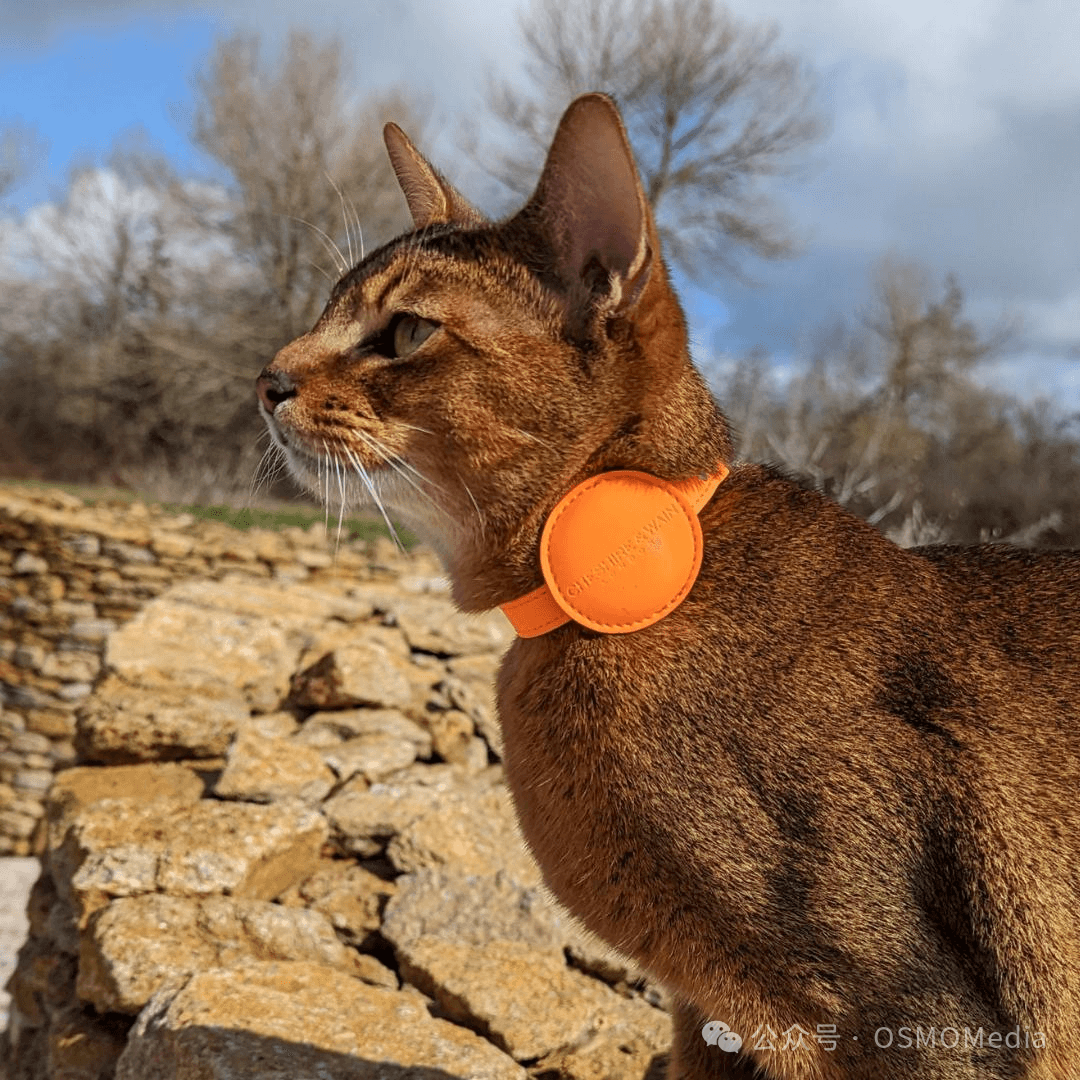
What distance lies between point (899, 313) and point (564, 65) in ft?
24.8

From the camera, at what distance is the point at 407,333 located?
2.23m

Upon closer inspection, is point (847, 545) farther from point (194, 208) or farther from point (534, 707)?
point (194, 208)

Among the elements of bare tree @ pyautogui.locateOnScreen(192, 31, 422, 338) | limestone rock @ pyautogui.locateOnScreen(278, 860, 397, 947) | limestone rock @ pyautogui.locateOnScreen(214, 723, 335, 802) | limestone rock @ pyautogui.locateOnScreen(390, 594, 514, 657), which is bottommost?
limestone rock @ pyautogui.locateOnScreen(278, 860, 397, 947)

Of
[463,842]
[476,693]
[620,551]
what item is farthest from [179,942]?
[476,693]

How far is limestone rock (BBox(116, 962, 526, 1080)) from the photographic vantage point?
8.18 feet

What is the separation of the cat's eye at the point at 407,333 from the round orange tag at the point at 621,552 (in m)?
0.46

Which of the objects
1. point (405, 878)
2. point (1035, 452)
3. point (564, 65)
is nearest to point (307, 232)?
point (564, 65)

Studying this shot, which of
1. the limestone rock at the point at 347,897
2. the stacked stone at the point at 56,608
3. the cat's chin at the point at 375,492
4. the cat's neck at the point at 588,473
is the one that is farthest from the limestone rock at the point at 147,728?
the stacked stone at the point at 56,608

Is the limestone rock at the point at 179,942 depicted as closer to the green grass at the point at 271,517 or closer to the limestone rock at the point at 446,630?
the limestone rock at the point at 446,630

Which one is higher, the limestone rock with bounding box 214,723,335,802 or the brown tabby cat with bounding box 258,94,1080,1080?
the brown tabby cat with bounding box 258,94,1080,1080

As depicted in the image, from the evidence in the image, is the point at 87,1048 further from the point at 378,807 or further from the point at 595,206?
the point at 595,206

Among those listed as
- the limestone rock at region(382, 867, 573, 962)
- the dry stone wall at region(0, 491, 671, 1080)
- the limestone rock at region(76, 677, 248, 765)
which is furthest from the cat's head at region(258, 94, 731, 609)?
the limestone rock at region(76, 677, 248, 765)

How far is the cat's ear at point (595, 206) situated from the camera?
1974 mm

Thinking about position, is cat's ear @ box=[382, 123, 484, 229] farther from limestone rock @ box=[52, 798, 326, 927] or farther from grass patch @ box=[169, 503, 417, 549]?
grass patch @ box=[169, 503, 417, 549]
